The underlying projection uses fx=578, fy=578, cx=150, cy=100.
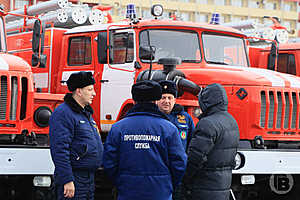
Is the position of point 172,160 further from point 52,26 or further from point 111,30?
point 52,26

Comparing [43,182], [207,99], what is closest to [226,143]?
[207,99]

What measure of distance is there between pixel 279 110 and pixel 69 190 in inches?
168

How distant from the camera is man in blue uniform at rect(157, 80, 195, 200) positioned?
6.02 meters

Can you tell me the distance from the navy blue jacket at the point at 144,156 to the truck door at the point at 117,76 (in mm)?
4001

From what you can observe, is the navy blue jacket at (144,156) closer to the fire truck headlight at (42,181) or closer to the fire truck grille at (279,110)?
the fire truck headlight at (42,181)

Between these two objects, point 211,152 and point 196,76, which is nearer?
point 211,152

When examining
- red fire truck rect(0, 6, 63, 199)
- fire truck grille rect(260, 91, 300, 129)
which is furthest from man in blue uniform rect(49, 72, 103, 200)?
fire truck grille rect(260, 91, 300, 129)

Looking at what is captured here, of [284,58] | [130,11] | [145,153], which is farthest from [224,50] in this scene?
[284,58]

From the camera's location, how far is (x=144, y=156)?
4.66m

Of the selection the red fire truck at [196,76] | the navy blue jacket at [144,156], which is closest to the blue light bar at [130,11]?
the red fire truck at [196,76]

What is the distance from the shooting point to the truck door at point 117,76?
29.0ft

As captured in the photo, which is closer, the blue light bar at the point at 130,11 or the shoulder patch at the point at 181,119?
the shoulder patch at the point at 181,119

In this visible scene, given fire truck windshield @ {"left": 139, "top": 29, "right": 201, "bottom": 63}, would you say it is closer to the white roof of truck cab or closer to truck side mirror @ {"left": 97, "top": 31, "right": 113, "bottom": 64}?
the white roof of truck cab

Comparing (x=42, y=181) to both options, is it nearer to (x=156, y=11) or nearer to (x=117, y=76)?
(x=117, y=76)
